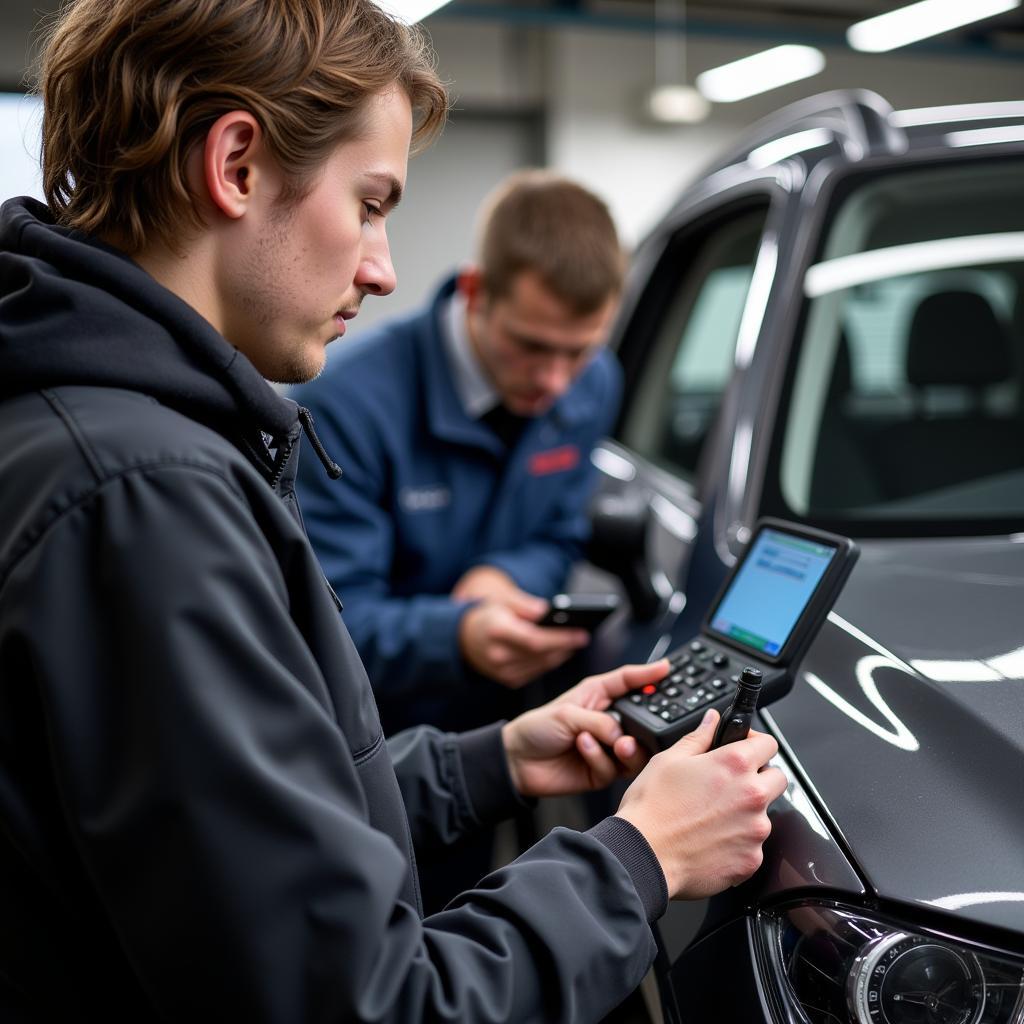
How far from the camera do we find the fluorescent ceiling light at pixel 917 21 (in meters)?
7.22

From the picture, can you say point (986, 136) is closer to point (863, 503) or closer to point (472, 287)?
point (863, 503)

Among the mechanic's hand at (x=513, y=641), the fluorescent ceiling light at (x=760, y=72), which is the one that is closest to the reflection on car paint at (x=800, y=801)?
the mechanic's hand at (x=513, y=641)

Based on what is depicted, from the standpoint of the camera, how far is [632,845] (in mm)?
884

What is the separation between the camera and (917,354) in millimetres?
1938

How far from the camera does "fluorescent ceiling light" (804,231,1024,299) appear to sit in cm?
174

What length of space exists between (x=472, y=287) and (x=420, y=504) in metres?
0.45

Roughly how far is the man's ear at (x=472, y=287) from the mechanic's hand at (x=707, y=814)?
138cm

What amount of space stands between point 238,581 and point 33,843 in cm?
22

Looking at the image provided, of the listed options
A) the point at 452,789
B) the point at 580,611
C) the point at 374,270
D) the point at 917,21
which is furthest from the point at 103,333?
the point at 917,21

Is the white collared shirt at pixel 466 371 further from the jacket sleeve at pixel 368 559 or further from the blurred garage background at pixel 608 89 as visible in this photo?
the blurred garage background at pixel 608 89

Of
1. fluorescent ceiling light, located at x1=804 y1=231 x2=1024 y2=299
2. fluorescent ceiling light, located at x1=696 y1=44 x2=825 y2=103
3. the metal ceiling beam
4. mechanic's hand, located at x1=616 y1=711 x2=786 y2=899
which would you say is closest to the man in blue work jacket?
fluorescent ceiling light, located at x1=804 y1=231 x2=1024 y2=299

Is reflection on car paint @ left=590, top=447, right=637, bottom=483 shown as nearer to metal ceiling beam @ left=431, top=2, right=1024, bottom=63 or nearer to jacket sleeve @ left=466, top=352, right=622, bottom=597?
jacket sleeve @ left=466, top=352, right=622, bottom=597

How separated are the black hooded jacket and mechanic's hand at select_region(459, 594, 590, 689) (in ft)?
3.08

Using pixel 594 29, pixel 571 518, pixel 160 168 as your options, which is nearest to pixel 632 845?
pixel 160 168
